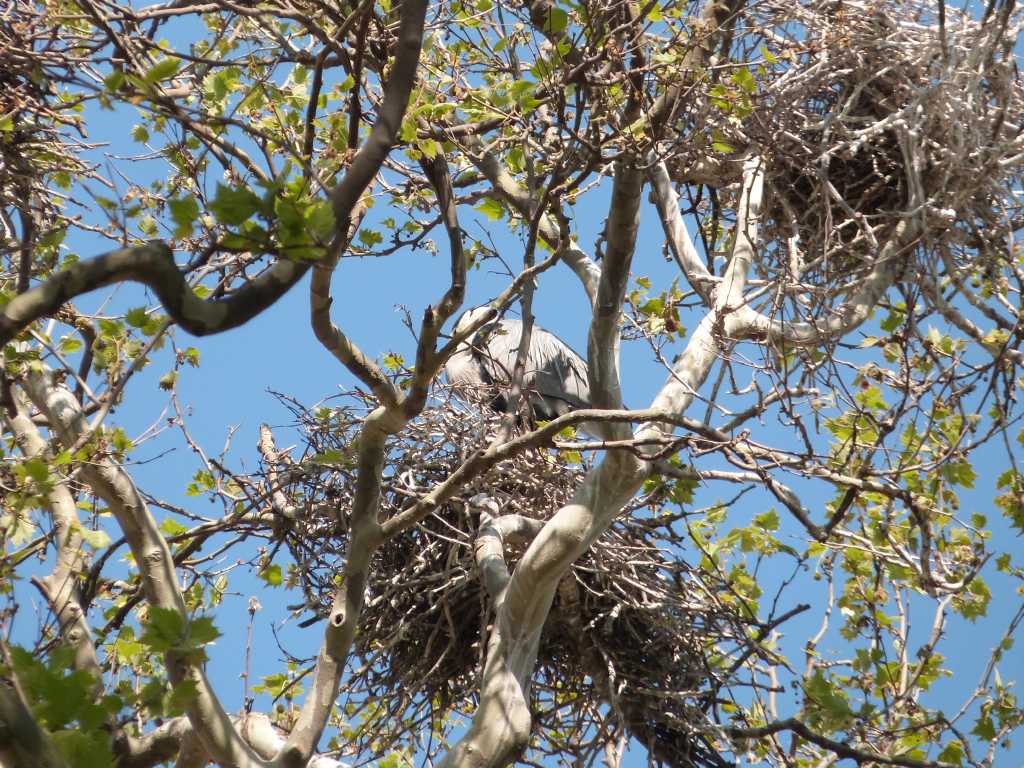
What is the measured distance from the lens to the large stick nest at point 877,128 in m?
4.59

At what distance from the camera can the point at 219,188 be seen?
2234 millimetres

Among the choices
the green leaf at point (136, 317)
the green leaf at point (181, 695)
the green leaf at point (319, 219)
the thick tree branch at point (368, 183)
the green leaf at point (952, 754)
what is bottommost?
the green leaf at point (181, 695)

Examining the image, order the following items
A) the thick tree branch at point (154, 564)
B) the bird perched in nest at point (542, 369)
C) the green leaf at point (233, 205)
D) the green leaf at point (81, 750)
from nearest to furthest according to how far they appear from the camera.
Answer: the green leaf at point (233, 205) → the green leaf at point (81, 750) → the thick tree branch at point (154, 564) → the bird perched in nest at point (542, 369)

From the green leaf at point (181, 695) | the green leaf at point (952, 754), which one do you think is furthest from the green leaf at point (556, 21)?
the green leaf at point (952, 754)

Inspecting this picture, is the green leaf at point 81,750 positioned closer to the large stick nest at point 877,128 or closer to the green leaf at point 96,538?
the green leaf at point 96,538

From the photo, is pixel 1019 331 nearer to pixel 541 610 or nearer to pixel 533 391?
pixel 541 610

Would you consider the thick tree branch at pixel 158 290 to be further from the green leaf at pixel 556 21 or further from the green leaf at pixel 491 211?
the green leaf at pixel 491 211

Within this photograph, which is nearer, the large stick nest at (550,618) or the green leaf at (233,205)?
the green leaf at (233,205)

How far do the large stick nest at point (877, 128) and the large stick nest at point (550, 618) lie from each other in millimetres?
1442

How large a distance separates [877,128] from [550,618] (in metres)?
2.49

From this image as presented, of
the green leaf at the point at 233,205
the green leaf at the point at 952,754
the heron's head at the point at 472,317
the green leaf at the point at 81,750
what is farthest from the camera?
the green leaf at the point at 952,754

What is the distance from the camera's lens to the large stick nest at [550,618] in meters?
4.99

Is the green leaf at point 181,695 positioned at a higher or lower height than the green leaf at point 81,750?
higher

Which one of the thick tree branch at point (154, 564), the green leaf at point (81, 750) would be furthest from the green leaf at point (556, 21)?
the green leaf at point (81, 750)
